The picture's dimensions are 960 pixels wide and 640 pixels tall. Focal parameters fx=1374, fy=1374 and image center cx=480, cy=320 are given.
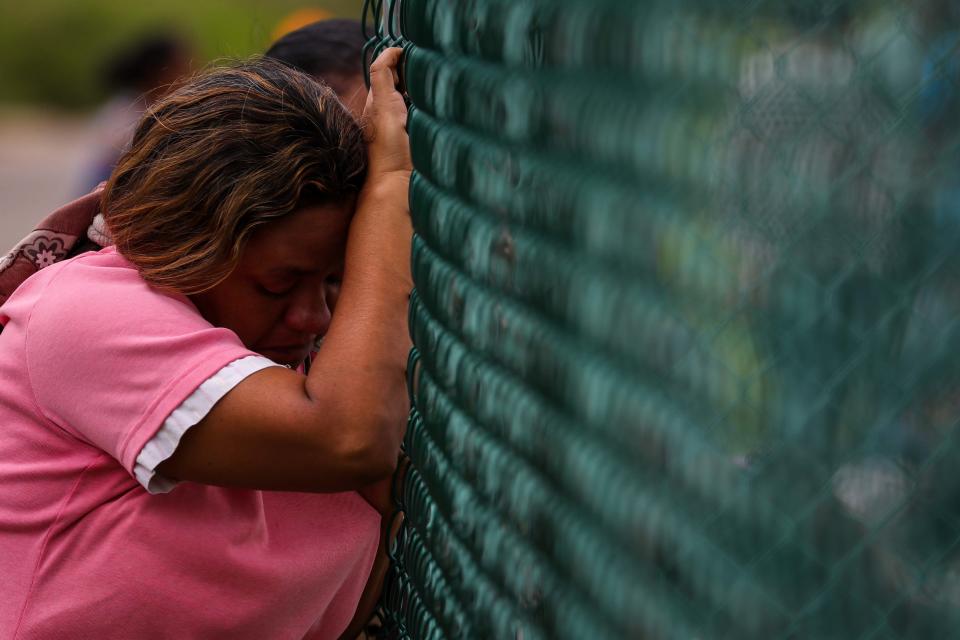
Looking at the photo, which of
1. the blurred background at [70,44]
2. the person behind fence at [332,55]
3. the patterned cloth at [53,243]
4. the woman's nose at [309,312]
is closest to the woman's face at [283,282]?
the woman's nose at [309,312]

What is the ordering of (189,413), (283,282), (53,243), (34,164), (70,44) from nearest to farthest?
(189,413) → (283,282) → (53,243) → (34,164) → (70,44)

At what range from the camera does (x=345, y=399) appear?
1.90 m

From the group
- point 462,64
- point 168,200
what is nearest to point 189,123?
point 168,200

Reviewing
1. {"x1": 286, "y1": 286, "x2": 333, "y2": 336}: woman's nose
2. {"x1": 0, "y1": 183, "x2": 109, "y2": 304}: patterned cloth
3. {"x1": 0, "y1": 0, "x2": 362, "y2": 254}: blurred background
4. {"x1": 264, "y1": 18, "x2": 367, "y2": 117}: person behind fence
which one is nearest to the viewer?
{"x1": 286, "y1": 286, "x2": 333, "y2": 336}: woman's nose

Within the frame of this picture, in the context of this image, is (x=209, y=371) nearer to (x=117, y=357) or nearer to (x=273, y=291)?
(x=117, y=357)

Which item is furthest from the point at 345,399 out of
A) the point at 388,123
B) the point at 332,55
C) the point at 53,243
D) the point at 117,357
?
the point at 332,55

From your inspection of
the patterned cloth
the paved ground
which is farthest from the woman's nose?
the paved ground

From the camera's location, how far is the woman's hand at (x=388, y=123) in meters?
2.11

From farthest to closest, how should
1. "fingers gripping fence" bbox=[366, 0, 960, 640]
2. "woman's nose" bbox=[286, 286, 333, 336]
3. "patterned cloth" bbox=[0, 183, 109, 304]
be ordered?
"patterned cloth" bbox=[0, 183, 109, 304]
"woman's nose" bbox=[286, 286, 333, 336]
"fingers gripping fence" bbox=[366, 0, 960, 640]

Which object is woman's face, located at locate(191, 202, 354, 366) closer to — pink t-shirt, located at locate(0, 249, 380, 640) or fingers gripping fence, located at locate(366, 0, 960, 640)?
pink t-shirt, located at locate(0, 249, 380, 640)

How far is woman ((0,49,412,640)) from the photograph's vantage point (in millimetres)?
1887

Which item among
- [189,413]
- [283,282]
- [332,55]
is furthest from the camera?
[332,55]

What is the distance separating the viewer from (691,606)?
3.45ft

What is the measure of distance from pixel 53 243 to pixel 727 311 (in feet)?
5.51
